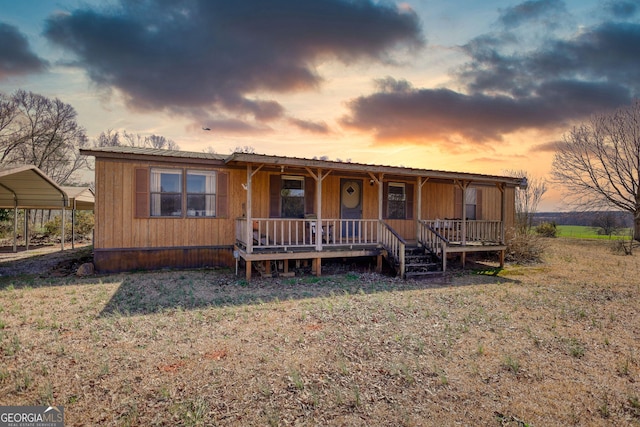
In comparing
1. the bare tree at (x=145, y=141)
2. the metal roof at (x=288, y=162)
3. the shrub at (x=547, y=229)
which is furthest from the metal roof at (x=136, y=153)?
the shrub at (x=547, y=229)

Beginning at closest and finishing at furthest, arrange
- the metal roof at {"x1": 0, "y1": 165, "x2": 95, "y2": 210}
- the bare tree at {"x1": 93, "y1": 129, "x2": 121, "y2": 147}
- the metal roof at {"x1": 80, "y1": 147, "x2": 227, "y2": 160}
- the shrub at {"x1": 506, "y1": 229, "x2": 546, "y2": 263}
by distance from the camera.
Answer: the metal roof at {"x1": 80, "y1": 147, "x2": 227, "y2": 160}
the metal roof at {"x1": 0, "y1": 165, "x2": 95, "y2": 210}
the shrub at {"x1": 506, "y1": 229, "x2": 546, "y2": 263}
the bare tree at {"x1": 93, "y1": 129, "x2": 121, "y2": 147}

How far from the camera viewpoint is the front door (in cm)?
1152

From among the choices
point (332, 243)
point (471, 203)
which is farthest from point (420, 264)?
point (471, 203)

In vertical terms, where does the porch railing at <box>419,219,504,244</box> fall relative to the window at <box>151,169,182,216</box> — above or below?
below

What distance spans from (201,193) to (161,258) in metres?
2.26

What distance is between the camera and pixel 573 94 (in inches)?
763

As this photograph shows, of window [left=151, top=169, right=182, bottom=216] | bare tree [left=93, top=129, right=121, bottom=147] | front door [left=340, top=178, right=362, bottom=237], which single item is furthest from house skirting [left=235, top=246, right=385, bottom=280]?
bare tree [left=93, top=129, right=121, bottom=147]

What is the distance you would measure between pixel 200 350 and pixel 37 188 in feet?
43.1

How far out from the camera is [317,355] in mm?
4215

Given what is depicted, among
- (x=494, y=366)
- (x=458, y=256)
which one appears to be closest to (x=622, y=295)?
(x=458, y=256)

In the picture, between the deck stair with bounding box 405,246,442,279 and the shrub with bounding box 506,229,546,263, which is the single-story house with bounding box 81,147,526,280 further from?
the shrub with bounding box 506,229,546,263

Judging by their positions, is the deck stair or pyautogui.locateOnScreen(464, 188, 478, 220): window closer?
the deck stair

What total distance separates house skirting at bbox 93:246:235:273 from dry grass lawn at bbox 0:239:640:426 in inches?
56.9

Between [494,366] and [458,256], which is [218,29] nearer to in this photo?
[458,256]
